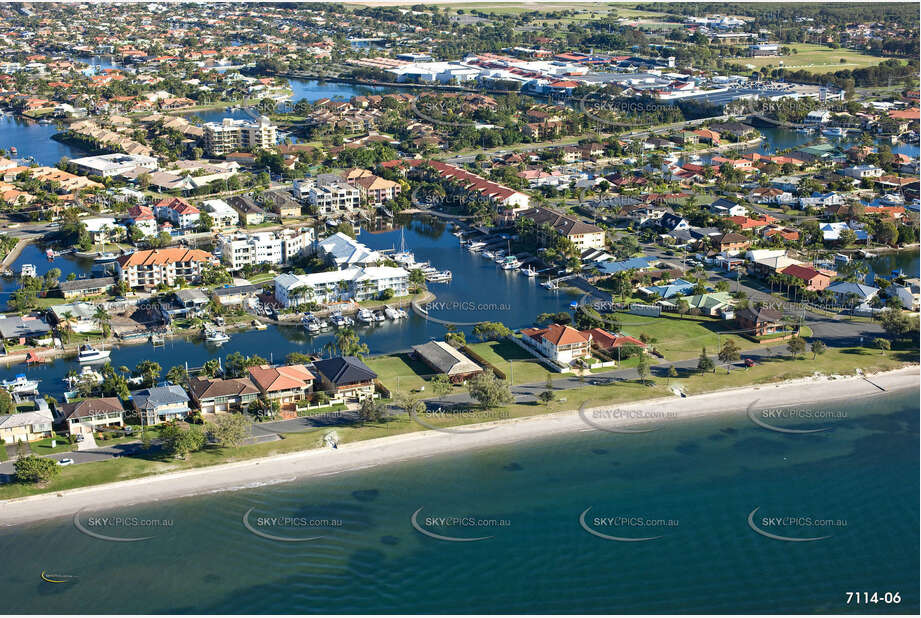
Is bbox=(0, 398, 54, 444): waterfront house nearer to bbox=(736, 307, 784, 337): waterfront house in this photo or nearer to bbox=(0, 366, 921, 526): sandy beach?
bbox=(0, 366, 921, 526): sandy beach

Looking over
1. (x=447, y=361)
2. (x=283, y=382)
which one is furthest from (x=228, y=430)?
(x=447, y=361)

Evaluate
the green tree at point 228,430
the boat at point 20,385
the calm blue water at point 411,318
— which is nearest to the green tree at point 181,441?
the green tree at point 228,430

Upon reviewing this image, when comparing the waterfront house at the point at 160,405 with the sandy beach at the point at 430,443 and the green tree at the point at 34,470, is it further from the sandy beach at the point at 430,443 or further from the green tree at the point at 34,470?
the green tree at the point at 34,470

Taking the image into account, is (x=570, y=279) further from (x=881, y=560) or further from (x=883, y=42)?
(x=883, y=42)

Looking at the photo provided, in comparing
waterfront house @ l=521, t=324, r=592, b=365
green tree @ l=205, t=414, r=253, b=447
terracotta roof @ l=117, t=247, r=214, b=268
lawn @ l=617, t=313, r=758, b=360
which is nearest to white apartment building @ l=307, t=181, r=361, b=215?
terracotta roof @ l=117, t=247, r=214, b=268

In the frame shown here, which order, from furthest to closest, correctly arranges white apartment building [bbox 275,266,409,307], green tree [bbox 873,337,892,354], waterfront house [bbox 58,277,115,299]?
waterfront house [bbox 58,277,115,299], white apartment building [bbox 275,266,409,307], green tree [bbox 873,337,892,354]

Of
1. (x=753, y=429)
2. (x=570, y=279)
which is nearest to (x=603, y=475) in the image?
(x=753, y=429)
